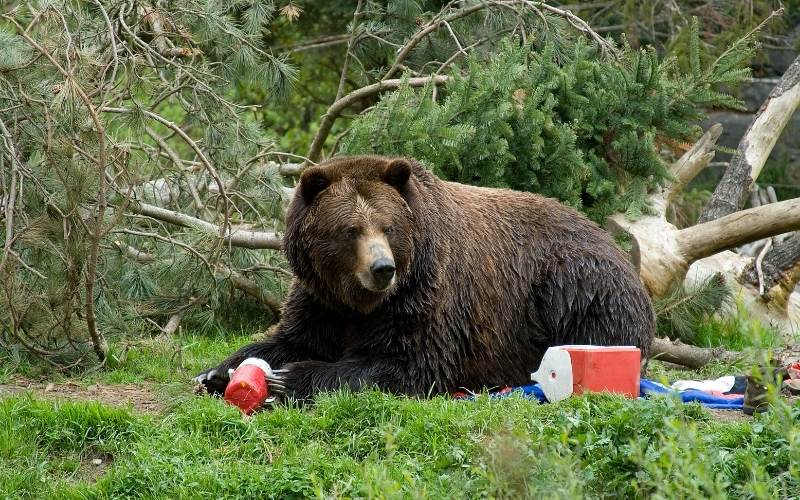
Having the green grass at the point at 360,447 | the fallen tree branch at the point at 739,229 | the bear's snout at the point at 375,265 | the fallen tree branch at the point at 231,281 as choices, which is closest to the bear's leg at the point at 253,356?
the green grass at the point at 360,447

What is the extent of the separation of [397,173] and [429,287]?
0.70 m

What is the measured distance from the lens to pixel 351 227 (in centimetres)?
595

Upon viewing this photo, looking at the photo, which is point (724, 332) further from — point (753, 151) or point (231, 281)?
point (231, 281)

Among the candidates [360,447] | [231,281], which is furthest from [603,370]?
[231,281]

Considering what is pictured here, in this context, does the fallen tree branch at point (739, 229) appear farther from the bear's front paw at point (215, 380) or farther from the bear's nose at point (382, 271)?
the bear's front paw at point (215, 380)

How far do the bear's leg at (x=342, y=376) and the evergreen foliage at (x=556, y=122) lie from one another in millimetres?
2629

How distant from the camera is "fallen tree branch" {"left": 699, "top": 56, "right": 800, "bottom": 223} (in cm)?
1000

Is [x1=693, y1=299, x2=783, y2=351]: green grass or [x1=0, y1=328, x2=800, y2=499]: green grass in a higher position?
[x1=0, y1=328, x2=800, y2=499]: green grass

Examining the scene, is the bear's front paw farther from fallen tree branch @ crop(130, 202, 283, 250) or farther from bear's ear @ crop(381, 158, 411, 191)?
fallen tree branch @ crop(130, 202, 283, 250)

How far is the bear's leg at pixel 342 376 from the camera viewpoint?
591cm

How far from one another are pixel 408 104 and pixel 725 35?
638 cm

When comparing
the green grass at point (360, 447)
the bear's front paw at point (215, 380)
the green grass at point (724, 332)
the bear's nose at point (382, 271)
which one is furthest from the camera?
the green grass at point (724, 332)

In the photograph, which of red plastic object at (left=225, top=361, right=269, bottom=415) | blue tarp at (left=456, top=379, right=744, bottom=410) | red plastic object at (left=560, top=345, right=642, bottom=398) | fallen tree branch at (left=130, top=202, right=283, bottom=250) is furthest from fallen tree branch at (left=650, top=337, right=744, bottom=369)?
red plastic object at (left=225, top=361, right=269, bottom=415)

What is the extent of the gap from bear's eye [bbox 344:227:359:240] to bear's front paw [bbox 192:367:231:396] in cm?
111
